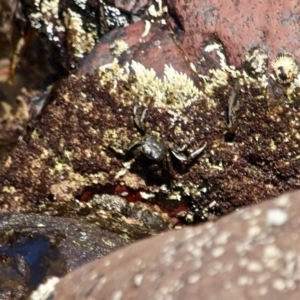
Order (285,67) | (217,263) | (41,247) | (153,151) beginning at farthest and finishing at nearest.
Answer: (153,151)
(285,67)
(41,247)
(217,263)

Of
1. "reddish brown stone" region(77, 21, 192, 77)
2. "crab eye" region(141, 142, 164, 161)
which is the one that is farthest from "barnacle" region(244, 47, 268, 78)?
"crab eye" region(141, 142, 164, 161)

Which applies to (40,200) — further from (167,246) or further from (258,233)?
(258,233)

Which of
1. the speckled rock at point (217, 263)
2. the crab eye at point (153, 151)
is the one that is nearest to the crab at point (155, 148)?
the crab eye at point (153, 151)

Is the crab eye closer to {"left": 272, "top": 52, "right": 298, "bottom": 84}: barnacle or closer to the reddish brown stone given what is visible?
the reddish brown stone

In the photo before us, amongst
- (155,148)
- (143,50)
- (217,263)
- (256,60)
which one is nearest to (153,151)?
(155,148)

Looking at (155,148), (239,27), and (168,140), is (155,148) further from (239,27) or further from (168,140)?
(239,27)

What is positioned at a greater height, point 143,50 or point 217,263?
point 217,263

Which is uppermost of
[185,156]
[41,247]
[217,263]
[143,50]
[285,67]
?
[217,263]

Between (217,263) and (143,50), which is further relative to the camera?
(143,50)
